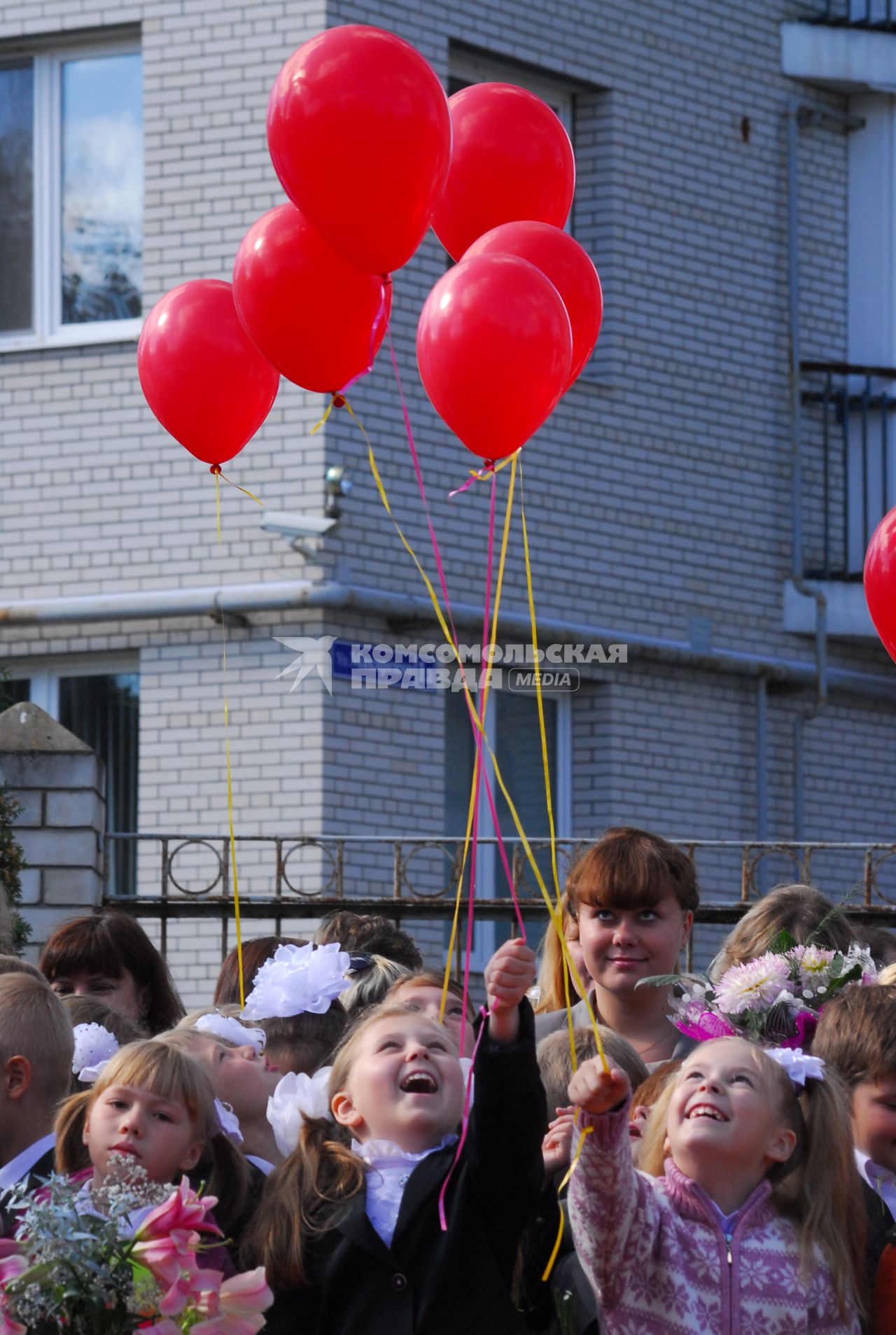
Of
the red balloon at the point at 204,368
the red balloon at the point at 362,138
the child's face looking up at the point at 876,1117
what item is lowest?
the child's face looking up at the point at 876,1117

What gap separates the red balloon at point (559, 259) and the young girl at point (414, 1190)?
166 cm

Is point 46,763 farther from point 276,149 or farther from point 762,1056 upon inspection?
point 762,1056

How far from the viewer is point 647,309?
34.8ft

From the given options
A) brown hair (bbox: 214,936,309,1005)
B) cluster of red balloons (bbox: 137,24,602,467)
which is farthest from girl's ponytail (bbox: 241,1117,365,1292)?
brown hair (bbox: 214,936,309,1005)

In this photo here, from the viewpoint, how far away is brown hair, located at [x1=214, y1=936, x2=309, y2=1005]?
5.47 m

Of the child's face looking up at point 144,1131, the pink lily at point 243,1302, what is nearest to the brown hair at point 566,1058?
the child's face looking up at point 144,1131

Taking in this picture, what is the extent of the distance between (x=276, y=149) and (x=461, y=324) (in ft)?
1.94

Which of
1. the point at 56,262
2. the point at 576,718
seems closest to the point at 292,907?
the point at 576,718

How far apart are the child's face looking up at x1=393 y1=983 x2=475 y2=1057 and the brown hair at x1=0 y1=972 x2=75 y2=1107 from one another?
671 mm

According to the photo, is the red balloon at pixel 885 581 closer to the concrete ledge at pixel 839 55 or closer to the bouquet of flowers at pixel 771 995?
the bouquet of flowers at pixel 771 995

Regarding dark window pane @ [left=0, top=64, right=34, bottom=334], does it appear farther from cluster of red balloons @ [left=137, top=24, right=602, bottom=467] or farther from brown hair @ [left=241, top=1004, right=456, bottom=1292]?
brown hair @ [left=241, top=1004, right=456, bottom=1292]

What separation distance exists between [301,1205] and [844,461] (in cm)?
837

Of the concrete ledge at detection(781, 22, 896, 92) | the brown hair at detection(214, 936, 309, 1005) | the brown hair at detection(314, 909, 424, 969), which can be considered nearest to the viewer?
the brown hair at detection(214, 936, 309, 1005)

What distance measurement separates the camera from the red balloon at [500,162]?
16.4ft
